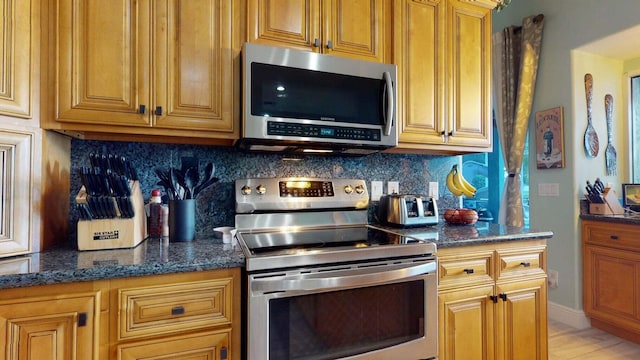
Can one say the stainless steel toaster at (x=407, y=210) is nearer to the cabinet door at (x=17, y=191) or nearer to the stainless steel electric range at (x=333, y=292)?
the stainless steel electric range at (x=333, y=292)

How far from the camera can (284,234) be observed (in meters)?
1.72

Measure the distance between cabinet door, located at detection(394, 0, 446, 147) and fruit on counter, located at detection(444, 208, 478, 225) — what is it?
1.53 ft

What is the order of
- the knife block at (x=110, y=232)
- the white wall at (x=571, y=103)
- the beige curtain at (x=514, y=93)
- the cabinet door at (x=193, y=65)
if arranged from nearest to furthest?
the knife block at (x=110, y=232) < the cabinet door at (x=193, y=65) < the white wall at (x=571, y=103) < the beige curtain at (x=514, y=93)

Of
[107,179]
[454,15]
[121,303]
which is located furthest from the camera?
[454,15]

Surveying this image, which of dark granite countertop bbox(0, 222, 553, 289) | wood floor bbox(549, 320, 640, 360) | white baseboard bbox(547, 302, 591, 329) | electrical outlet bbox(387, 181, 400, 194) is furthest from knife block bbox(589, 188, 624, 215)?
dark granite countertop bbox(0, 222, 553, 289)

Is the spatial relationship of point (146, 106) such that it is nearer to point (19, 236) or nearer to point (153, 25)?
point (153, 25)

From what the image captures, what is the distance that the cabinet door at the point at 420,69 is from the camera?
6.21ft

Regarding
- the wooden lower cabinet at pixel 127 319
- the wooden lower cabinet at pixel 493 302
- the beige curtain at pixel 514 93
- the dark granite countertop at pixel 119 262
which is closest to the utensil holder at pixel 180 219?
the dark granite countertop at pixel 119 262

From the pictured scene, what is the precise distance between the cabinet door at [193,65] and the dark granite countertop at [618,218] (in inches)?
112

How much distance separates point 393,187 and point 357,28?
98 cm

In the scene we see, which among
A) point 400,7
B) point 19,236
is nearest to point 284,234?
point 19,236

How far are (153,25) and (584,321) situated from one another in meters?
3.69

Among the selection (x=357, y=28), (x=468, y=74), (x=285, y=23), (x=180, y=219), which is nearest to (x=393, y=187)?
(x=468, y=74)

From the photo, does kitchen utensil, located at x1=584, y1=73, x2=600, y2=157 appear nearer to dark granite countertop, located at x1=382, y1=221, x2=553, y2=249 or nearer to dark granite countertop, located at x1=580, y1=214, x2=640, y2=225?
dark granite countertop, located at x1=580, y1=214, x2=640, y2=225
